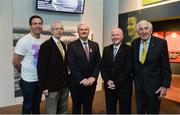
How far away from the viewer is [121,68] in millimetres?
2822

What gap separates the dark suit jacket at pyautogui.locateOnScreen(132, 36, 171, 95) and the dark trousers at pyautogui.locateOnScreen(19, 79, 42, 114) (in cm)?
122

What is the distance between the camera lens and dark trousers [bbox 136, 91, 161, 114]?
263cm

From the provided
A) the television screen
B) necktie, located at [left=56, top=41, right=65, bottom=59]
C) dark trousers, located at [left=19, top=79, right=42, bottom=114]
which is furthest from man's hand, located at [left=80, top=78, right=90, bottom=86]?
the television screen

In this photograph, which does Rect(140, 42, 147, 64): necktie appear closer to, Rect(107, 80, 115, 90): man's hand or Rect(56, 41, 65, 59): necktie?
Rect(107, 80, 115, 90): man's hand

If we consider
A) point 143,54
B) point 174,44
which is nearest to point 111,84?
point 143,54

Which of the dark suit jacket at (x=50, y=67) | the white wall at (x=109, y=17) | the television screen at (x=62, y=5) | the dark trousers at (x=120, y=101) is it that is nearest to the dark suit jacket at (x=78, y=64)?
the dark suit jacket at (x=50, y=67)

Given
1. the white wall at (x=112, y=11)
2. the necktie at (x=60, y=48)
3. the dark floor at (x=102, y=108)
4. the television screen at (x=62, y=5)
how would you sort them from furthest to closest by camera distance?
the white wall at (x=112, y=11) < the television screen at (x=62, y=5) < the dark floor at (x=102, y=108) < the necktie at (x=60, y=48)

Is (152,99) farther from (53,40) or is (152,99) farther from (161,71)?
(53,40)

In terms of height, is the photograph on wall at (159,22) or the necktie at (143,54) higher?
the photograph on wall at (159,22)

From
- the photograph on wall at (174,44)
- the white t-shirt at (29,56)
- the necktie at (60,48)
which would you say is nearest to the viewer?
the white t-shirt at (29,56)

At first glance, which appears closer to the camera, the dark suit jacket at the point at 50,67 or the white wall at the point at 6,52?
the dark suit jacket at the point at 50,67

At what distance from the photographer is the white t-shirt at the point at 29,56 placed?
2.70m

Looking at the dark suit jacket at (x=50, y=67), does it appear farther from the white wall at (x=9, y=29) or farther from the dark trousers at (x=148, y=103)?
the white wall at (x=9, y=29)

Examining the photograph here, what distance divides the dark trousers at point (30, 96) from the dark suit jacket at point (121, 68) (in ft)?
2.75
